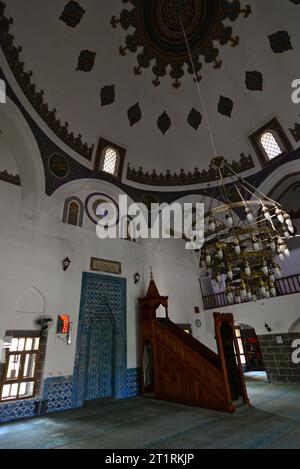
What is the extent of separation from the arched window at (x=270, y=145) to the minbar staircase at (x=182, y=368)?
656 centimetres

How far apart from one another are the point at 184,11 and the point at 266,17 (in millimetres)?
2469

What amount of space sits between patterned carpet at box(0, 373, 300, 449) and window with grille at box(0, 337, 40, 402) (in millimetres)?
A: 736

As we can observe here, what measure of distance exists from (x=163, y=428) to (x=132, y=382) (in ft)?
12.2

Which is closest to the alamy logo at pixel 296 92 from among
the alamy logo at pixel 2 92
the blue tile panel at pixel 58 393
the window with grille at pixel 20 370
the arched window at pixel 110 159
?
the arched window at pixel 110 159

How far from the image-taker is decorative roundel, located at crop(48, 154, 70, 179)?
26.4ft

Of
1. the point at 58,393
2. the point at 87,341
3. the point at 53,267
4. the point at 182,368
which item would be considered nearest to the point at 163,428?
the point at 182,368

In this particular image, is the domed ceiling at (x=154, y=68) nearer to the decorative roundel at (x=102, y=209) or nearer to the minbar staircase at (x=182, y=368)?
the decorative roundel at (x=102, y=209)

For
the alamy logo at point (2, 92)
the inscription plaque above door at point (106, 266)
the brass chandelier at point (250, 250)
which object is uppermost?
the alamy logo at point (2, 92)

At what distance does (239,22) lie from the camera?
7758 millimetres

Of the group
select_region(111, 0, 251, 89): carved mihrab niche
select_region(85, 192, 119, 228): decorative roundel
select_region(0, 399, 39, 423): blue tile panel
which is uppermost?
select_region(111, 0, 251, 89): carved mihrab niche

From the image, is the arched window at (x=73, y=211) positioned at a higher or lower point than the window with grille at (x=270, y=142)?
lower

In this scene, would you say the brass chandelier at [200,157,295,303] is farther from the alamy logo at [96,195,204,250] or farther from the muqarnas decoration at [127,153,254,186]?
the muqarnas decoration at [127,153,254,186]

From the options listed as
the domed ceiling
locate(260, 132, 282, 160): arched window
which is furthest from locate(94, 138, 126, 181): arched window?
locate(260, 132, 282, 160): arched window

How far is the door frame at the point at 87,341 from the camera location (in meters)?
6.78
